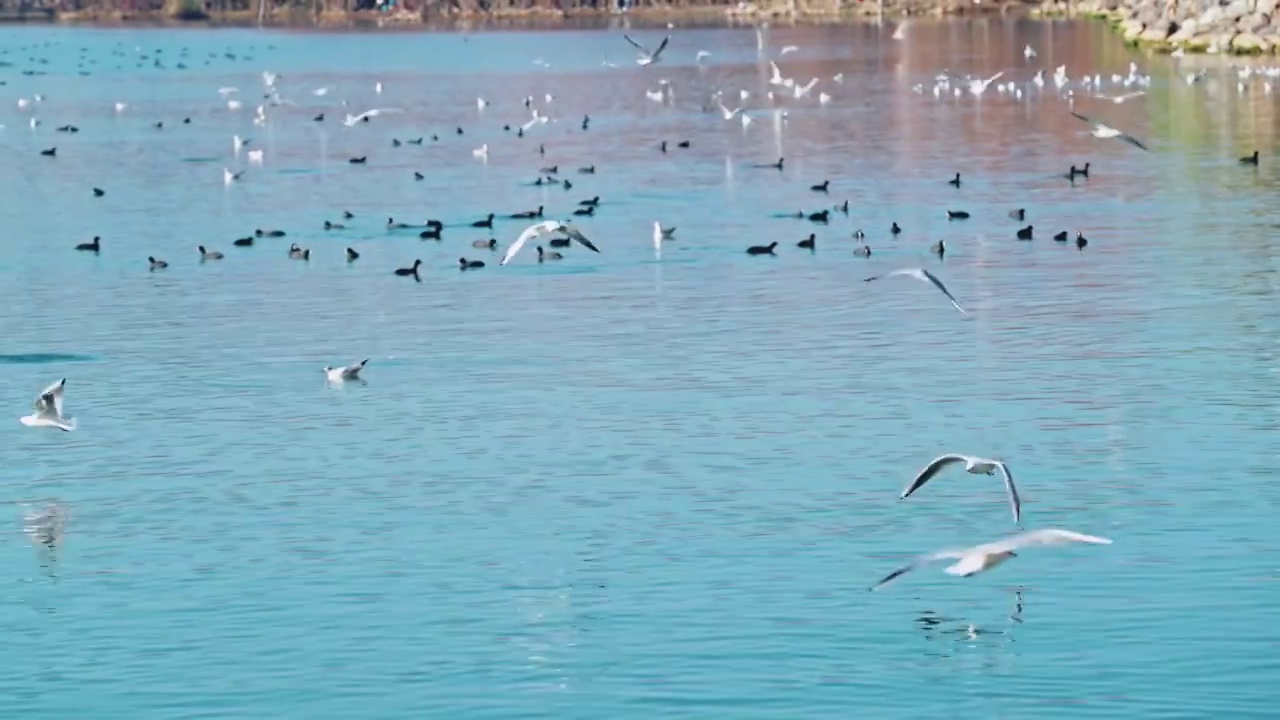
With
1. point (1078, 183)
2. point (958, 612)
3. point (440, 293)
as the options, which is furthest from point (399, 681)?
point (1078, 183)

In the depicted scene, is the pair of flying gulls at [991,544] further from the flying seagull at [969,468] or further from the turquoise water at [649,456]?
the turquoise water at [649,456]

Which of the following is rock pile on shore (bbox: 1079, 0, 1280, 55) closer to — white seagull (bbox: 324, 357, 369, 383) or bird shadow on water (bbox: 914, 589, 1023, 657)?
white seagull (bbox: 324, 357, 369, 383)

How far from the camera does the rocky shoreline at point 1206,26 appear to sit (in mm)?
101500

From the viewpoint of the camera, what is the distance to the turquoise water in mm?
17656

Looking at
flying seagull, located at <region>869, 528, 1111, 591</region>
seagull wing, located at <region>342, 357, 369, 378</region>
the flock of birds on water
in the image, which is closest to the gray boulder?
the flock of birds on water

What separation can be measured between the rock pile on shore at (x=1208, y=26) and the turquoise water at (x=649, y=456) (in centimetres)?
4936

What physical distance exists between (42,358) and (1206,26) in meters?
82.9

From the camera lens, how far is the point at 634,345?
1243 inches

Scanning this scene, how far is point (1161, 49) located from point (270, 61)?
54.1 metres

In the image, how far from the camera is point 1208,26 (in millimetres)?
107562

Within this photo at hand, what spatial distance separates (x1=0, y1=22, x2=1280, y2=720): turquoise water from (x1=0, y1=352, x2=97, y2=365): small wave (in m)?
0.09

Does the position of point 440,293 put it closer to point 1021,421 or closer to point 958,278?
point 958,278

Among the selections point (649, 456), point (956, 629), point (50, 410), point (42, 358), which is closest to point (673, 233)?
point (42, 358)

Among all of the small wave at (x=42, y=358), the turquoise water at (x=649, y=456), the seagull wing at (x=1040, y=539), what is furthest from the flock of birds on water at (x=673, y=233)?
the small wave at (x=42, y=358)
